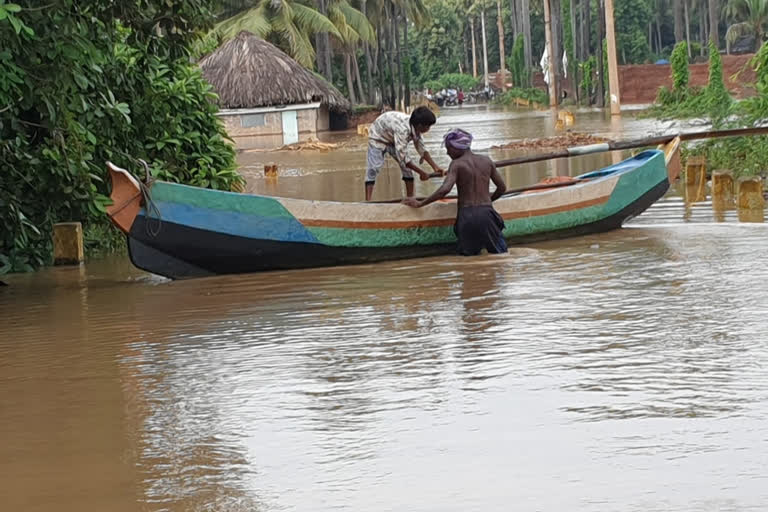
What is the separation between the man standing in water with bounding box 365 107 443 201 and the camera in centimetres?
1151

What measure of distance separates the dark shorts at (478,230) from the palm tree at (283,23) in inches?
1197

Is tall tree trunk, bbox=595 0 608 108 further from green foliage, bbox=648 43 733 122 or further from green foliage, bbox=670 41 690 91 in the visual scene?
green foliage, bbox=648 43 733 122

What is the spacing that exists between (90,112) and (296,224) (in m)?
2.02

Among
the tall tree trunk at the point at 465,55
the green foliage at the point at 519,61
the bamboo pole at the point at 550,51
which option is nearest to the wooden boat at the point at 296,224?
the bamboo pole at the point at 550,51

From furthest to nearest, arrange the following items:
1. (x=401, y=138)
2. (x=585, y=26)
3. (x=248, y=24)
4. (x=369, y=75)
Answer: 1. (x=585, y=26)
2. (x=369, y=75)
3. (x=248, y=24)
4. (x=401, y=138)

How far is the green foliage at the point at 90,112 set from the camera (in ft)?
29.5

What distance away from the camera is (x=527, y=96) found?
60500 mm

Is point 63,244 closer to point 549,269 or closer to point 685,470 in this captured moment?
point 549,269

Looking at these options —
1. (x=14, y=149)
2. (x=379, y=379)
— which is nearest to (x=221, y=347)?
(x=379, y=379)

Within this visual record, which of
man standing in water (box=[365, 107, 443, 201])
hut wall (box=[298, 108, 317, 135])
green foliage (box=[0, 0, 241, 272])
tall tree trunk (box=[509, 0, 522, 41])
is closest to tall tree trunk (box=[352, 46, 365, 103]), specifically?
hut wall (box=[298, 108, 317, 135])

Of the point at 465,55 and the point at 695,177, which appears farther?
the point at 465,55

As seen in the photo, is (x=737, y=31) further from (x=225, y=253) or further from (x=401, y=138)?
(x=225, y=253)

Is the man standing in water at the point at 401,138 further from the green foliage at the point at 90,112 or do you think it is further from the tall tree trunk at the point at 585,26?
Answer: the tall tree trunk at the point at 585,26

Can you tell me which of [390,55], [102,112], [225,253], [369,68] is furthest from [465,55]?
[225,253]
